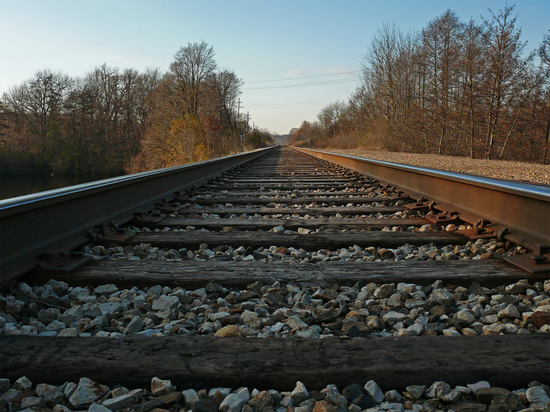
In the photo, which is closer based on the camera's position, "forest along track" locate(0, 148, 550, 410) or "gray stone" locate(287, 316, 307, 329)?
"forest along track" locate(0, 148, 550, 410)

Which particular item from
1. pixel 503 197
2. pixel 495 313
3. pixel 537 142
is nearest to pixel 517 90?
pixel 537 142

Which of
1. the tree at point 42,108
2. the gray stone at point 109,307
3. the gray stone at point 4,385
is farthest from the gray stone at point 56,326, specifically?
the tree at point 42,108

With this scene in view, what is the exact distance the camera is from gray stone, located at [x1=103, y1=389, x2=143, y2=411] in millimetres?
958

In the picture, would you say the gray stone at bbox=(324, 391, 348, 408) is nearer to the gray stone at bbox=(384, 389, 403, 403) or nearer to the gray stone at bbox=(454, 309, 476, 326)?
the gray stone at bbox=(384, 389, 403, 403)

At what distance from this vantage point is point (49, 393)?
1003 mm

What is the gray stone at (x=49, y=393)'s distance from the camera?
39.0 inches

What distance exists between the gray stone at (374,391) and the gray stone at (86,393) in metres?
0.69

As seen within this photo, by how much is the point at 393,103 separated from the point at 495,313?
3194 cm

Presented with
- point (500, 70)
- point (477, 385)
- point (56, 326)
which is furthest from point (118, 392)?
point (500, 70)

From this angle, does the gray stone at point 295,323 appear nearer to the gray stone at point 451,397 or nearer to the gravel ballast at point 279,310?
the gravel ballast at point 279,310

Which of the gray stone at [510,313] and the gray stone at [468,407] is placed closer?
the gray stone at [468,407]

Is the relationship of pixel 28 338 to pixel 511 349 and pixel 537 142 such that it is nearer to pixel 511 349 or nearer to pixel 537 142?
pixel 511 349

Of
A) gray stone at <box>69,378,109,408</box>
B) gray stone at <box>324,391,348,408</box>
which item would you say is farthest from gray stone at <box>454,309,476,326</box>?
gray stone at <box>69,378,109,408</box>

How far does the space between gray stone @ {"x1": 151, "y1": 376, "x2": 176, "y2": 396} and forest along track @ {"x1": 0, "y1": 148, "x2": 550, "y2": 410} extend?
2 cm
